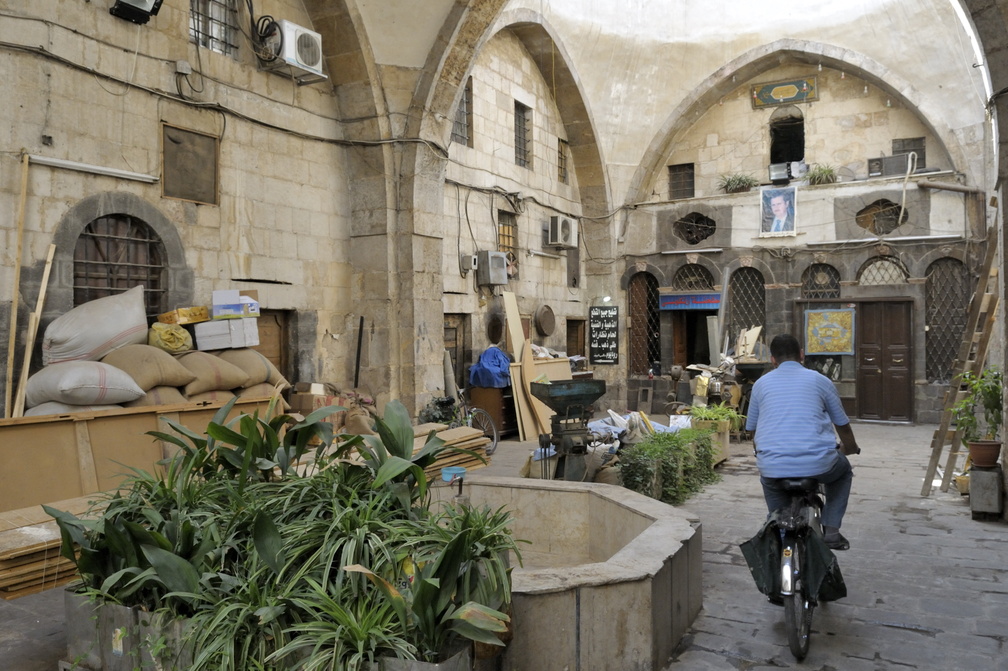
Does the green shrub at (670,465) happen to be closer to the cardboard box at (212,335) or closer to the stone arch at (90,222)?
the cardboard box at (212,335)

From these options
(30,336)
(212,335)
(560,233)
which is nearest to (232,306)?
(212,335)

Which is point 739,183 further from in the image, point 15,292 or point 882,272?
point 15,292

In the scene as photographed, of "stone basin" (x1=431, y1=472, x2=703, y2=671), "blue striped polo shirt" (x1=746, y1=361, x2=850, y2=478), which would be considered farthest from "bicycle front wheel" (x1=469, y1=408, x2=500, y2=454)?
"blue striped polo shirt" (x1=746, y1=361, x2=850, y2=478)

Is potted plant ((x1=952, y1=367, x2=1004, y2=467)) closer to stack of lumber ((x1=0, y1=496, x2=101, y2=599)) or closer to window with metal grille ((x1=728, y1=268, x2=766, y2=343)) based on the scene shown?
stack of lumber ((x1=0, y1=496, x2=101, y2=599))

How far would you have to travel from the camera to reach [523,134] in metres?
14.5

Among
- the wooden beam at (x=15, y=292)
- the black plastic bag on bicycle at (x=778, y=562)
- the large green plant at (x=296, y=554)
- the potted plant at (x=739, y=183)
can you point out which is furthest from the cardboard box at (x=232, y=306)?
the potted plant at (x=739, y=183)

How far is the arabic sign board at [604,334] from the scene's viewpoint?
1638 centimetres

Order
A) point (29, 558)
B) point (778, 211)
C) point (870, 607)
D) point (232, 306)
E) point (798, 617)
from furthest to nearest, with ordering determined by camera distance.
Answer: point (778, 211), point (232, 306), point (29, 558), point (870, 607), point (798, 617)

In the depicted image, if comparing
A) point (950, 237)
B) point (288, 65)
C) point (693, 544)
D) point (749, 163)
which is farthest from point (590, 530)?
point (749, 163)

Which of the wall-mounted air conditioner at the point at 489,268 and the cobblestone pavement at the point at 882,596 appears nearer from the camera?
the cobblestone pavement at the point at 882,596

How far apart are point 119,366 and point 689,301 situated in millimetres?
11878

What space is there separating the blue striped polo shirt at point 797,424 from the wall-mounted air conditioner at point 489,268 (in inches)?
334

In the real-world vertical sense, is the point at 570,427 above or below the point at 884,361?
below

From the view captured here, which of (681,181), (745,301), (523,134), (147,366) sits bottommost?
(147,366)
